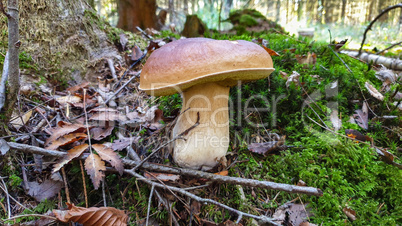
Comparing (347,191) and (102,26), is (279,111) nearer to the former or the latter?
(347,191)

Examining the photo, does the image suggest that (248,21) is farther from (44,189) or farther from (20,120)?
(44,189)

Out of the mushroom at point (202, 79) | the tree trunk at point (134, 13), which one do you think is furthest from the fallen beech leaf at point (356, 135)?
the tree trunk at point (134, 13)

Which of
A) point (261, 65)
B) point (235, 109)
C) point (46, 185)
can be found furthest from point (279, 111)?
point (46, 185)

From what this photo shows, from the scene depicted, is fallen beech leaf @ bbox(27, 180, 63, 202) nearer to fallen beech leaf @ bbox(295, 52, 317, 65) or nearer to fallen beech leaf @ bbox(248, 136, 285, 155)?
fallen beech leaf @ bbox(248, 136, 285, 155)

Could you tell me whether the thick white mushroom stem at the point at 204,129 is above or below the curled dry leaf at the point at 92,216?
above

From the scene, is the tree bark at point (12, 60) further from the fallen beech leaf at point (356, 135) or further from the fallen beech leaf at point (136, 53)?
the fallen beech leaf at point (356, 135)

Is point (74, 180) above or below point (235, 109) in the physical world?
below

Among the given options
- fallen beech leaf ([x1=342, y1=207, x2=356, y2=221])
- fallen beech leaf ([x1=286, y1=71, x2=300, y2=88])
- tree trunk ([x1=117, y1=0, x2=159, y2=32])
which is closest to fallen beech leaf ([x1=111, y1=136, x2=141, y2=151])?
fallen beech leaf ([x1=286, y1=71, x2=300, y2=88])
